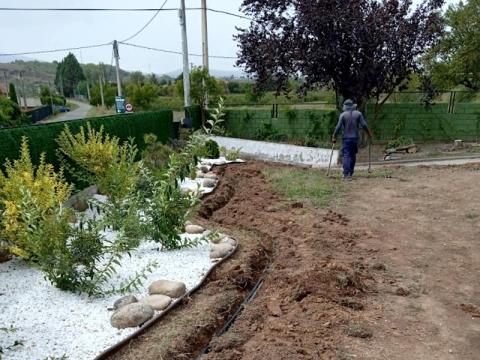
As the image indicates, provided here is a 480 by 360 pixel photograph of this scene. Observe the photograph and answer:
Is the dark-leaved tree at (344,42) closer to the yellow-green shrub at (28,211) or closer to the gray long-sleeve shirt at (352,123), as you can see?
the gray long-sleeve shirt at (352,123)

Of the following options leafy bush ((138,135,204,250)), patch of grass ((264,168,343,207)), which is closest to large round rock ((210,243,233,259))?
leafy bush ((138,135,204,250))

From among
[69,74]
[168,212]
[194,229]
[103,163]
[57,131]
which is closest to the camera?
[168,212]

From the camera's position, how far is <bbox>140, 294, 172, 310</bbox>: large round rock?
3.76 m

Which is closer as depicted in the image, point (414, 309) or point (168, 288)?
point (414, 309)

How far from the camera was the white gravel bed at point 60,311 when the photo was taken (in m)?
3.17

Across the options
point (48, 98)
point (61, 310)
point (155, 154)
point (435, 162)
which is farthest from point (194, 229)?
point (48, 98)

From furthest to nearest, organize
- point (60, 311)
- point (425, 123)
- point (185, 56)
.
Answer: point (185, 56) → point (425, 123) → point (60, 311)

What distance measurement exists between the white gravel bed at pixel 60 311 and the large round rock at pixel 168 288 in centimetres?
12

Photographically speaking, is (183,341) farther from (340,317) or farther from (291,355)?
(340,317)

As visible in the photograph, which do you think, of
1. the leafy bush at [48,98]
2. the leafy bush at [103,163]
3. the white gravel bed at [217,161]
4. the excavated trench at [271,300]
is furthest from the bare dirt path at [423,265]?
the leafy bush at [48,98]

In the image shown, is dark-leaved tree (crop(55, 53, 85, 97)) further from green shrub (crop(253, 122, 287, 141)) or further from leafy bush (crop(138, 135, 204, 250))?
leafy bush (crop(138, 135, 204, 250))

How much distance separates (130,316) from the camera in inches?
137

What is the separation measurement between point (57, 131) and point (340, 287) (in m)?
5.19

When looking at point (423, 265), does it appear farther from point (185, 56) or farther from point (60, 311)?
point (185, 56)
